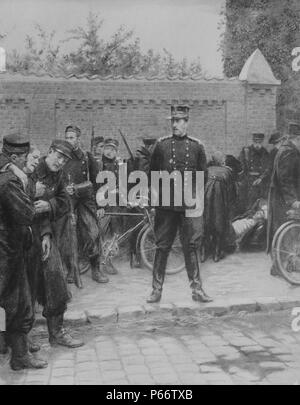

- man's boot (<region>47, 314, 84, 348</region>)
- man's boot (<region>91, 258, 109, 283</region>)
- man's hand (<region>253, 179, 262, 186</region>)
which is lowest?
man's boot (<region>47, 314, 84, 348</region>)

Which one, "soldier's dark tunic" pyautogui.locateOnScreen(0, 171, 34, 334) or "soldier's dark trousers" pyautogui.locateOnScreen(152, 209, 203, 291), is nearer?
"soldier's dark tunic" pyautogui.locateOnScreen(0, 171, 34, 334)

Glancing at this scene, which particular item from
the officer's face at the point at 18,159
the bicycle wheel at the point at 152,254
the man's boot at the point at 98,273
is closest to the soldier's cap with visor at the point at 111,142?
the bicycle wheel at the point at 152,254

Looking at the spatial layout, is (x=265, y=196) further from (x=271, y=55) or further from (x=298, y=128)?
(x=271, y=55)

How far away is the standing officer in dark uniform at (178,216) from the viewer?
23.5ft

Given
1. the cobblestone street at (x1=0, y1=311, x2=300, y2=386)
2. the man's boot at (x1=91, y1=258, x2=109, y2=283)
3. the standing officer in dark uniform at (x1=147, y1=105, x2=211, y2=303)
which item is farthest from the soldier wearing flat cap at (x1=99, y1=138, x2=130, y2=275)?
the cobblestone street at (x1=0, y1=311, x2=300, y2=386)

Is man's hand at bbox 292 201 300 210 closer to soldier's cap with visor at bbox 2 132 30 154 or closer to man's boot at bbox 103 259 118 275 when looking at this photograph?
man's boot at bbox 103 259 118 275

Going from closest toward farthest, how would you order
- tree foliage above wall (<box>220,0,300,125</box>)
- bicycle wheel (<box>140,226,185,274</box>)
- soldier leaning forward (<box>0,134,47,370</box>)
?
1. soldier leaning forward (<box>0,134,47,370</box>)
2. bicycle wheel (<box>140,226,185,274</box>)
3. tree foliage above wall (<box>220,0,300,125</box>)

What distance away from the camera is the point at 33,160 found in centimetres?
697

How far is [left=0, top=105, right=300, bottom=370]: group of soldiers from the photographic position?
5438 mm

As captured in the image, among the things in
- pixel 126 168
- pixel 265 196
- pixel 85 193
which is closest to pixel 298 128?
pixel 265 196

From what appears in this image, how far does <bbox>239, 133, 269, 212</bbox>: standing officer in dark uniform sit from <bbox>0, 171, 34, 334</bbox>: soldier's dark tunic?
3566mm

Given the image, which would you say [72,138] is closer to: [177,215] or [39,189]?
[177,215]

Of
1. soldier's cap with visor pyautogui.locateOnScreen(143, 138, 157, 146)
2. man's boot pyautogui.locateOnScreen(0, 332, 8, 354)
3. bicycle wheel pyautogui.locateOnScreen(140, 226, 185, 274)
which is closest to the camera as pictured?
man's boot pyautogui.locateOnScreen(0, 332, 8, 354)

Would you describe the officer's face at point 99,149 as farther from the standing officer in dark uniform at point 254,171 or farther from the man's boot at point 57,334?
the man's boot at point 57,334
